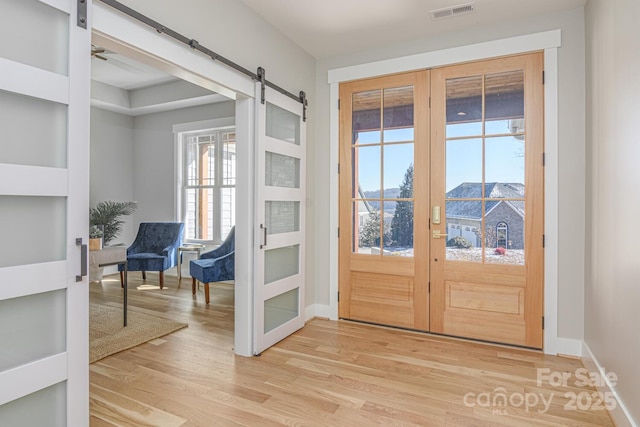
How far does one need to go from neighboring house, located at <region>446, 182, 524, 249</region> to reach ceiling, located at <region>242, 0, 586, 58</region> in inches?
56.3

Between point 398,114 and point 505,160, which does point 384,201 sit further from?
point 505,160

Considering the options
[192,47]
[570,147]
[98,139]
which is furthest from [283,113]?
[98,139]

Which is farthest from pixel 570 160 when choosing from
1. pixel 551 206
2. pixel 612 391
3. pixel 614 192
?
pixel 612 391

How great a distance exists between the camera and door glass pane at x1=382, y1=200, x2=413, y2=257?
3562 millimetres

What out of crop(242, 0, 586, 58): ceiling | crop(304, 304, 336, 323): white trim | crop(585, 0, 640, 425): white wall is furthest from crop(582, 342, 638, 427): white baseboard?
crop(242, 0, 586, 58): ceiling

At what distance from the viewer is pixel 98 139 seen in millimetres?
5949

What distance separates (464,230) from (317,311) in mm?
1769

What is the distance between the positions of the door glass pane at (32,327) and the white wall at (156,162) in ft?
14.8

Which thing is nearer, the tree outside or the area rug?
the area rug

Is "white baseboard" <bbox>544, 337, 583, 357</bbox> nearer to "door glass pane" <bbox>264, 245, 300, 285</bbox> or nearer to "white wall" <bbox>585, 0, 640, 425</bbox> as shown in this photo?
"white wall" <bbox>585, 0, 640, 425</bbox>

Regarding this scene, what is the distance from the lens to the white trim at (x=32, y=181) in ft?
4.88

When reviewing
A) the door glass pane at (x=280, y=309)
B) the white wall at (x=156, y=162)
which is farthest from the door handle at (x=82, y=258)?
the white wall at (x=156, y=162)

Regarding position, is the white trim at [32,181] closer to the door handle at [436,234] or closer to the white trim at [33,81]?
the white trim at [33,81]

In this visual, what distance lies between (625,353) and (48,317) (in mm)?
2897
